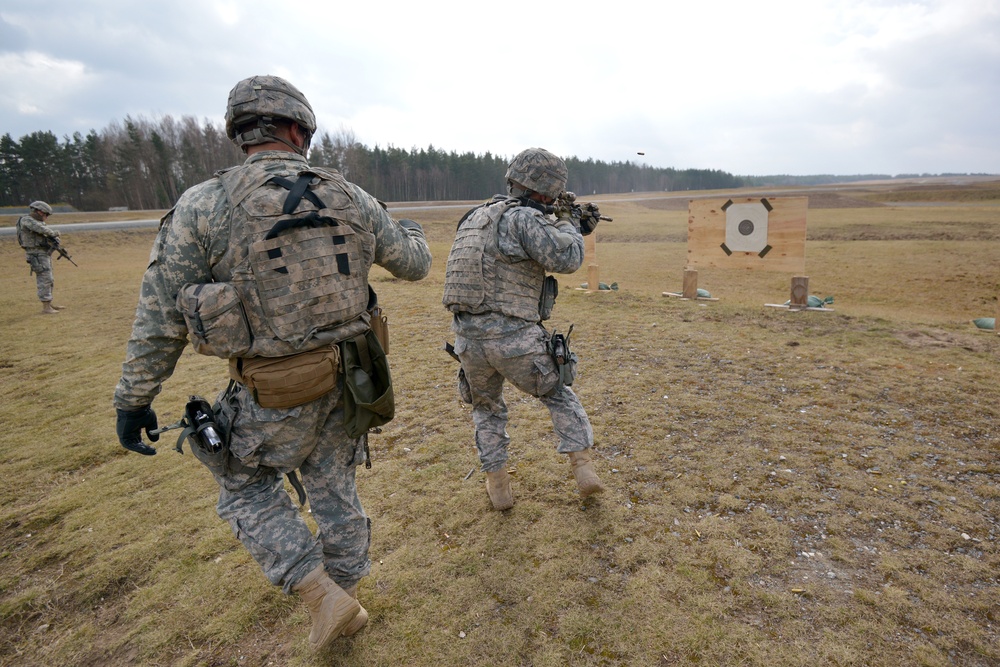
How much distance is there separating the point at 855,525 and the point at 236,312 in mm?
3632

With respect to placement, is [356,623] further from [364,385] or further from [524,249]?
[524,249]

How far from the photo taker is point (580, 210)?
372 centimetres

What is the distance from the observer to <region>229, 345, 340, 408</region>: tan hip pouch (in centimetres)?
215

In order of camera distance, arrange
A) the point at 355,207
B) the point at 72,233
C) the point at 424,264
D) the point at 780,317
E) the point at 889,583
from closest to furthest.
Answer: the point at 355,207 → the point at 889,583 → the point at 424,264 → the point at 780,317 → the point at 72,233

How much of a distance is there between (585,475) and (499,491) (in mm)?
598

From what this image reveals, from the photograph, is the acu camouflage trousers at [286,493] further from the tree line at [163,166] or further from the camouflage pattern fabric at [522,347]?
the tree line at [163,166]

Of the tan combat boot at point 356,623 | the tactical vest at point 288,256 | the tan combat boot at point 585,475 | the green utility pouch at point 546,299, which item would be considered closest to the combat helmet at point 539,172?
the green utility pouch at point 546,299

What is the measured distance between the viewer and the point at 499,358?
3.19 m

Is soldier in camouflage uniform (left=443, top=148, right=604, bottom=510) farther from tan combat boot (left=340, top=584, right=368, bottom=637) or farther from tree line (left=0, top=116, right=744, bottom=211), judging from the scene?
tree line (left=0, top=116, right=744, bottom=211)

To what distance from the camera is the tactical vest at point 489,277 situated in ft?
10.5

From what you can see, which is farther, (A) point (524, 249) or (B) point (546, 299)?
(B) point (546, 299)

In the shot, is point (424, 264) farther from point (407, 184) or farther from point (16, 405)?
point (407, 184)

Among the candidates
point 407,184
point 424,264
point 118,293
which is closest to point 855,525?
point 424,264

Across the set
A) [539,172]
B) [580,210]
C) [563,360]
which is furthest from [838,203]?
[563,360]
